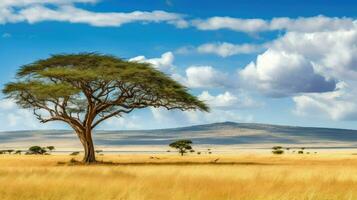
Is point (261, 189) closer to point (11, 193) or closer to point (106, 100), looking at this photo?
point (11, 193)

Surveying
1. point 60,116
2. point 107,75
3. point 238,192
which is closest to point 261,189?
point 238,192

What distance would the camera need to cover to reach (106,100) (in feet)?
186

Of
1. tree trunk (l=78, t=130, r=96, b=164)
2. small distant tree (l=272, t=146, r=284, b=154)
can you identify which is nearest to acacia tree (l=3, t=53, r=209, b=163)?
tree trunk (l=78, t=130, r=96, b=164)

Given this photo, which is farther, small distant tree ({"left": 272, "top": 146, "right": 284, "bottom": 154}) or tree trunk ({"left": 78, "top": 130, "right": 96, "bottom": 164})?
small distant tree ({"left": 272, "top": 146, "right": 284, "bottom": 154})

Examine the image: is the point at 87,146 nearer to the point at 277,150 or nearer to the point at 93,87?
the point at 93,87

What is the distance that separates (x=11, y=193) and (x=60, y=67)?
4142 centimetres

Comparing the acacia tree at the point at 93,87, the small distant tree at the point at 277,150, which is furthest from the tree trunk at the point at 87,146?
the small distant tree at the point at 277,150

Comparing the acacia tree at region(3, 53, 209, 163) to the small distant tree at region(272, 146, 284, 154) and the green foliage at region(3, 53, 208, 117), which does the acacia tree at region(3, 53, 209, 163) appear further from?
the small distant tree at region(272, 146, 284, 154)

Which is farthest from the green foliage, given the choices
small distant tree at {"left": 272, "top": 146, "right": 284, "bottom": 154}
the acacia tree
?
small distant tree at {"left": 272, "top": 146, "right": 284, "bottom": 154}

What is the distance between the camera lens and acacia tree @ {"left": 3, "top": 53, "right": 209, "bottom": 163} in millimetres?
54531

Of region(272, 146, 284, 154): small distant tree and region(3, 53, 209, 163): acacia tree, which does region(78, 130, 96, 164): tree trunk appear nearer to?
region(3, 53, 209, 163): acacia tree

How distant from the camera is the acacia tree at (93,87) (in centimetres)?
5453

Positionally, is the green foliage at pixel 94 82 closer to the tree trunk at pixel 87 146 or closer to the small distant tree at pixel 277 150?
the tree trunk at pixel 87 146

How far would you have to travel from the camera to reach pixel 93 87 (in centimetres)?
5606
